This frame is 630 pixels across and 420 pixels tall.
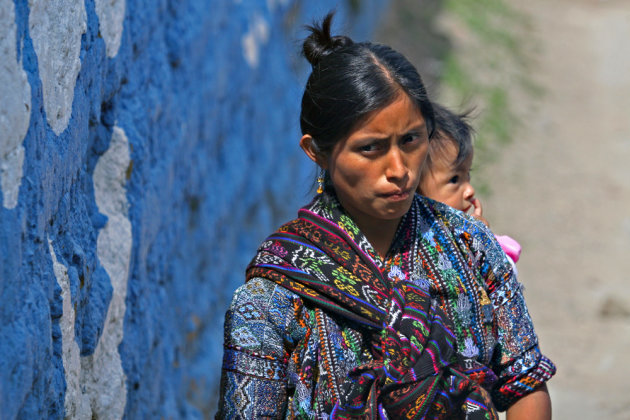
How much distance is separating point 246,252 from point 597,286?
10.2 ft

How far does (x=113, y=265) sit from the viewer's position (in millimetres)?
2715

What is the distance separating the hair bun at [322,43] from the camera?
85.5 inches

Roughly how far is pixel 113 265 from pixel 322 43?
975 mm

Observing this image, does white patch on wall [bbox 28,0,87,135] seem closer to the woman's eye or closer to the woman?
the woman

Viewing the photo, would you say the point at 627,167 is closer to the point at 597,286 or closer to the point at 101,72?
the point at 597,286

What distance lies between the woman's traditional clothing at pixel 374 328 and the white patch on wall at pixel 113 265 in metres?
0.67

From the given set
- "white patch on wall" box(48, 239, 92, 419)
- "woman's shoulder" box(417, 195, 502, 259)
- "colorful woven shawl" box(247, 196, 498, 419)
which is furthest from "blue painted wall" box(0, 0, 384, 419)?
"woman's shoulder" box(417, 195, 502, 259)

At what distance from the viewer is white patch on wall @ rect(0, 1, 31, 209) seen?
1617 mm

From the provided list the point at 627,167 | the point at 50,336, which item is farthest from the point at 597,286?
the point at 50,336

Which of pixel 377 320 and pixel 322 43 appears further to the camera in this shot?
pixel 322 43

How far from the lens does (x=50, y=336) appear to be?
1973mm

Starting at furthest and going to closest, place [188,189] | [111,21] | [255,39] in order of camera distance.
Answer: [255,39] → [188,189] → [111,21]

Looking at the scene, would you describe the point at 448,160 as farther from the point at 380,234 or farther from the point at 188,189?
the point at 188,189

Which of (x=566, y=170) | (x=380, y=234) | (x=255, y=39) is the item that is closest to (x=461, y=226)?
(x=380, y=234)
